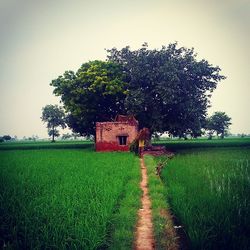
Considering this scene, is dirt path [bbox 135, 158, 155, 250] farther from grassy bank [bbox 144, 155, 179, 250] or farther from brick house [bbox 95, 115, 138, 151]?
brick house [bbox 95, 115, 138, 151]

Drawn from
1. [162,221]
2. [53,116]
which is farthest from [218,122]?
[162,221]

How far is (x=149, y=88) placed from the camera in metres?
31.4

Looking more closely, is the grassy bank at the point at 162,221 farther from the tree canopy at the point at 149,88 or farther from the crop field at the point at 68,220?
the tree canopy at the point at 149,88

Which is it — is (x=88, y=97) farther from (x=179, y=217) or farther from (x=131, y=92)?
(x=179, y=217)

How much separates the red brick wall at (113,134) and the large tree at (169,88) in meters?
1.93

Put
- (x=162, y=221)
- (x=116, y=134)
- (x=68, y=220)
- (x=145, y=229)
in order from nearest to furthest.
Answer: (x=68, y=220)
(x=145, y=229)
(x=162, y=221)
(x=116, y=134)

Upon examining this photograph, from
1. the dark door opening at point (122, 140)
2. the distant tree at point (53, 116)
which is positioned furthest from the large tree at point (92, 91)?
the distant tree at point (53, 116)

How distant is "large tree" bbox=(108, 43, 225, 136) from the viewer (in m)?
29.3

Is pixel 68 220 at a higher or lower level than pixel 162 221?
higher

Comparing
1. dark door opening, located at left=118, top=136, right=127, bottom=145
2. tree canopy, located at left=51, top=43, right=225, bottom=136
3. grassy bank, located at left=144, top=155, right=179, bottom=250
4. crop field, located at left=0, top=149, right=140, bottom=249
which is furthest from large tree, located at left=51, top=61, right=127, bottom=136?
crop field, located at left=0, top=149, right=140, bottom=249

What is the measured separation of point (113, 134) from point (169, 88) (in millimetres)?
8589

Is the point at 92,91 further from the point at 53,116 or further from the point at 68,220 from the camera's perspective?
the point at 53,116

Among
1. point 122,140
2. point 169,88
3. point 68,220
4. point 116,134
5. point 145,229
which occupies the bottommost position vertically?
point 145,229

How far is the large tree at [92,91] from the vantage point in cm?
3206
